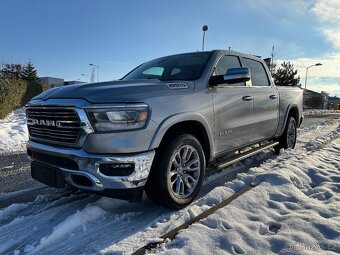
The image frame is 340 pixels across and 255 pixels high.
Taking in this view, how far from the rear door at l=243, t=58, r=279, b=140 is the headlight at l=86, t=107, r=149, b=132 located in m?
2.52

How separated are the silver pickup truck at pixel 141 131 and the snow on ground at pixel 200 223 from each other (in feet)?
1.10

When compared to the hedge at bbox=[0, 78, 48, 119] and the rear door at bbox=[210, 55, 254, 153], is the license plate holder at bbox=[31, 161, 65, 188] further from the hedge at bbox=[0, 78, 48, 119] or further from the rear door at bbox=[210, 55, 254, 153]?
the hedge at bbox=[0, 78, 48, 119]

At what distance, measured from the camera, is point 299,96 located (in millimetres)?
7109

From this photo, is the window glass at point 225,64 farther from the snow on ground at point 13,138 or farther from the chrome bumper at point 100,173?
the snow on ground at point 13,138

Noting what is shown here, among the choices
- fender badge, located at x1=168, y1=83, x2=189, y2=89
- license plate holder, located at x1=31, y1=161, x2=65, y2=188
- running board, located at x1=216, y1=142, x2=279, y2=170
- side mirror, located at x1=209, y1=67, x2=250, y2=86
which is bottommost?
running board, located at x1=216, y1=142, x2=279, y2=170

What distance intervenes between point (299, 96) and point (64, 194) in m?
5.29

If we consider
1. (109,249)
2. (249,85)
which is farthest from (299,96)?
(109,249)

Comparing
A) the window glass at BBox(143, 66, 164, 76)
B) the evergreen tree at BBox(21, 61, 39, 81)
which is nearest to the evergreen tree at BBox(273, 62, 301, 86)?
the evergreen tree at BBox(21, 61, 39, 81)

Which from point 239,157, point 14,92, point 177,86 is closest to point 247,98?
point 239,157

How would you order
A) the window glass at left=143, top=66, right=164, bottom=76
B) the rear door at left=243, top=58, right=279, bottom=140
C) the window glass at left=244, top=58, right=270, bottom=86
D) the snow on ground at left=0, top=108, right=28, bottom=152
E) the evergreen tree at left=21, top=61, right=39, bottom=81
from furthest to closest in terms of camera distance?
the evergreen tree at left=21, top=61, right=39, bottom=81, the snow on ground at left=0, top=108, right=28, bottom=152, the window glass at left=244, top=58, right=270, bottom=86, the rear door at left=243, top=58, right=279, bottom=140, the window glass at left=143, top=66, right=164, bottom=76

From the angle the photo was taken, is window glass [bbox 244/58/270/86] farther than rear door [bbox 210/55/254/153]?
Yes

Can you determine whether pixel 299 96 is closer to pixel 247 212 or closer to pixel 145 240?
pixel 247 212

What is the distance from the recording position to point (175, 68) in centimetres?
447

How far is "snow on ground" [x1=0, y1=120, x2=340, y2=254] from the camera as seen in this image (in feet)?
9.00
